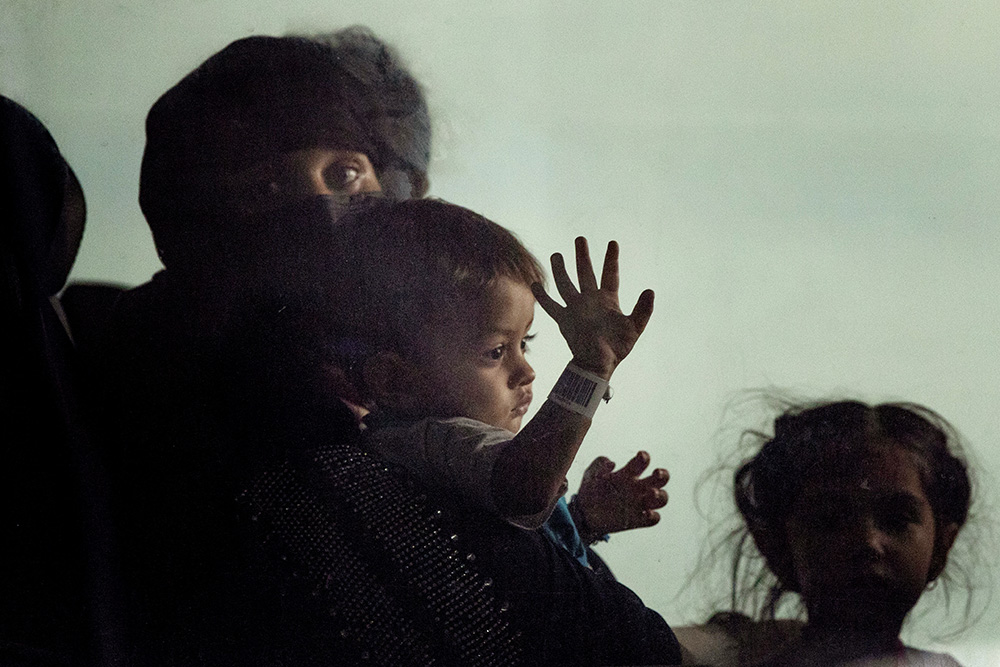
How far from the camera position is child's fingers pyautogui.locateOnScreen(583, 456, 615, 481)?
0.98 metres

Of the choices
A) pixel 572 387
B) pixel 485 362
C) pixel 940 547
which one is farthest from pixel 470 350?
pixel 940 547

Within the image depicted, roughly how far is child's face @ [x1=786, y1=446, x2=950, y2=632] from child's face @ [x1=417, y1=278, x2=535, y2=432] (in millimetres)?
367

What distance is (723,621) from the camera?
1.04 metres

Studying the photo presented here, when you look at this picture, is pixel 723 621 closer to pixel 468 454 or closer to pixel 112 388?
pixel 468 454

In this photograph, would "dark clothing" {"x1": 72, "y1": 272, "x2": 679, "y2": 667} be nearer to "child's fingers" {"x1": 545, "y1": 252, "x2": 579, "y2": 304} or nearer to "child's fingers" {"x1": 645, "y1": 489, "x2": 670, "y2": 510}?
"child's fingers" {"x1": 645, "y1": 489, "x2": 670, "y2": 510}

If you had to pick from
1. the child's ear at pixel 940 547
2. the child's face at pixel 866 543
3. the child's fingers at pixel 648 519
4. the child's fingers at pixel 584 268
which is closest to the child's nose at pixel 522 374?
the child's fingers at pixel 584 268

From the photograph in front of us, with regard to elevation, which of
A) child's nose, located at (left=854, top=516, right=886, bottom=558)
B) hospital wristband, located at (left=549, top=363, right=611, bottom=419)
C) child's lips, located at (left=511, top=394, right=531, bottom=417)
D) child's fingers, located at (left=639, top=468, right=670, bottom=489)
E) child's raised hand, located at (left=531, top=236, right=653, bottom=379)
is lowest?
child's nose, located at (left=854, top=516, right=886, bottom=558)

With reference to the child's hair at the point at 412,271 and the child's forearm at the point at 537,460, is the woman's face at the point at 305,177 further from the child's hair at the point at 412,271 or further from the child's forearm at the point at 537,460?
the child's forearm at the point at 537,460

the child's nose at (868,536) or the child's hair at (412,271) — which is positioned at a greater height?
the child's hair at (412,271)

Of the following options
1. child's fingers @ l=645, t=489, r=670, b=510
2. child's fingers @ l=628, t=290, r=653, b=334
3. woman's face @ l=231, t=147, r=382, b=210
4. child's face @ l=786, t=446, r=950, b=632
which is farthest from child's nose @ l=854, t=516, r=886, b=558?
woman's face @ l=231, t=147, r=382, b=210

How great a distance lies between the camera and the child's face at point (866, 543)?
100 centimetres

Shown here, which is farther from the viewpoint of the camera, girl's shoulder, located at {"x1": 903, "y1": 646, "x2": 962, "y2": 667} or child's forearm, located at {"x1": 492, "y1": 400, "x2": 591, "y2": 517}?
girl's shoulder, located at {"x1": 903, "y1": 646, "x2": 962, "y2": 667}

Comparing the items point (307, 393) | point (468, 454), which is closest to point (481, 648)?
point (468, 454)

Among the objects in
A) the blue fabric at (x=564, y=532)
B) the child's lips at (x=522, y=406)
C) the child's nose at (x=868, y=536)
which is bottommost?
the blue fabric at (x=564, y=532)
